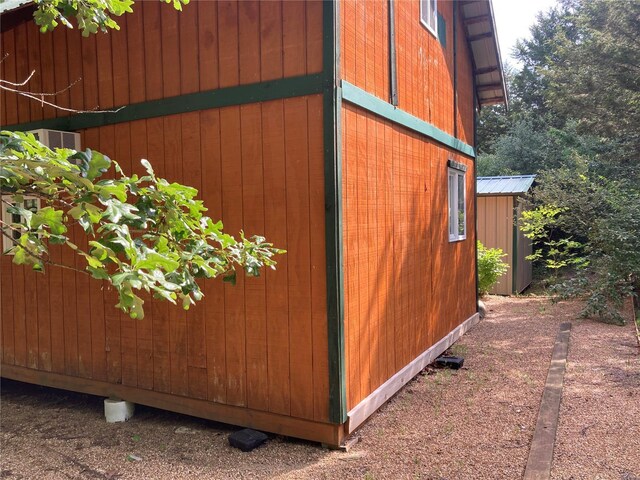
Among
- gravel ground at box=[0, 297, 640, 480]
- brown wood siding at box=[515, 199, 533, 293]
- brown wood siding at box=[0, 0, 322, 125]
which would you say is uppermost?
brown wood siding at box=[0, 0, 322, 125]

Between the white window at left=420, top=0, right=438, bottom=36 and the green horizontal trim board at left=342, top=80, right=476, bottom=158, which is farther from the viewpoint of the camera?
the white window at left=420, top=0, right=438, bottom=36

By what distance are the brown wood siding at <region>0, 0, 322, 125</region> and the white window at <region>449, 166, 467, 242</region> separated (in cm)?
372

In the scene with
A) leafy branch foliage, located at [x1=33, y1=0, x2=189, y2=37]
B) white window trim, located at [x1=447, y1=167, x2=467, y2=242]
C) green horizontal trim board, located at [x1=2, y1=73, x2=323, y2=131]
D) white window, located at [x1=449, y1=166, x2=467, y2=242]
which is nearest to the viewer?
leafy branch foliage, located at [x1=33, y1=0, x2=189, y2=37]

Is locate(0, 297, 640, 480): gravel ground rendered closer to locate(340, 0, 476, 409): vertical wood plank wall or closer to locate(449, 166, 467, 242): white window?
locate(340, 0, 476, 409): vertical wood plank wall

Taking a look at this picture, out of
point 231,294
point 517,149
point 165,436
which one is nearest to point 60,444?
point 165,436

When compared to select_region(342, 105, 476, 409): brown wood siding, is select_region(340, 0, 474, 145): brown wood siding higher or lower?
higher

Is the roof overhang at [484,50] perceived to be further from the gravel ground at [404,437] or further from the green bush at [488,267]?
the gravel ground at [404,437]

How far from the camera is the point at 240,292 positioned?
4441mm

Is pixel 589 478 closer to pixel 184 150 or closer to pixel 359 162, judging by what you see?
pixel 359 162

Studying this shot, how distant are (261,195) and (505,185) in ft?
32.6

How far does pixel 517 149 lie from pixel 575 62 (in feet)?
15.1

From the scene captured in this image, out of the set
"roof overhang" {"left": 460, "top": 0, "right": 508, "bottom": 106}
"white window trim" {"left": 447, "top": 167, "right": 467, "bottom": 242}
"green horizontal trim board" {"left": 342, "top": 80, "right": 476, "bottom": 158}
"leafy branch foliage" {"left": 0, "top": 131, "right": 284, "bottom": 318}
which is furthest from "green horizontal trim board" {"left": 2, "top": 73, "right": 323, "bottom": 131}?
"roof overhang" {"left": 460, "top": 0, "right": 508, "bottom": 106}

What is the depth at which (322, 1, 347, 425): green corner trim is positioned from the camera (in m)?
3.99

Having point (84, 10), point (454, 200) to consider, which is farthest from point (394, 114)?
point (84, 10)
